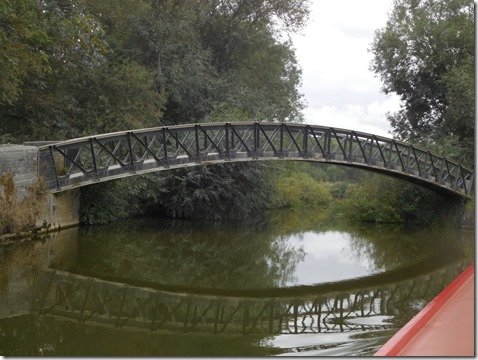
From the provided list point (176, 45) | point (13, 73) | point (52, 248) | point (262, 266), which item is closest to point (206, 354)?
point (262, 266)

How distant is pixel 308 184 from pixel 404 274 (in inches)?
881

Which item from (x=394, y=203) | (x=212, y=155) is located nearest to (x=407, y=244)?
(x=394, y=203)

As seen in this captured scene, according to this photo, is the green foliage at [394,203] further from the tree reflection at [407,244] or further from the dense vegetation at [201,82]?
the tree reflection at [407,244]

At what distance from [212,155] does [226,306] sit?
9.83 meters

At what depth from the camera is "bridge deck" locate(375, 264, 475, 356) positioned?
3455 mm

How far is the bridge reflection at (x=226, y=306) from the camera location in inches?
303

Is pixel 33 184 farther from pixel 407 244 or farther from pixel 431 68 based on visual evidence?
pixel 431 68

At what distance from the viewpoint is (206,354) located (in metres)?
6.07

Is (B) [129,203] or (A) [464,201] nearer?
(B) [129,203]

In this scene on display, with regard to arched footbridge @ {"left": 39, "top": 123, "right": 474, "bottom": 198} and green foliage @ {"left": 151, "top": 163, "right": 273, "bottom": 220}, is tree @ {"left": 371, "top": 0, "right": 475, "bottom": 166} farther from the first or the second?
green foliage @ {"left": 151, "top": 163, "right": 273, "bottom": 220}

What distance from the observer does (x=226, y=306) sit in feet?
29.9

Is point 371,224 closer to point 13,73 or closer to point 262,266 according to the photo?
point 262,266

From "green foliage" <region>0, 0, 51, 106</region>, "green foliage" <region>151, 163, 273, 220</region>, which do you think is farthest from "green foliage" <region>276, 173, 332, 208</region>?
"green foliage" <region>0, 0, 51, 106</region>

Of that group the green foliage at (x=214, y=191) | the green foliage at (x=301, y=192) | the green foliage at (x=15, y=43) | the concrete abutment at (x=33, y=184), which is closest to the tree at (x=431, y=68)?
the green foliage at (x=301, y=192)
